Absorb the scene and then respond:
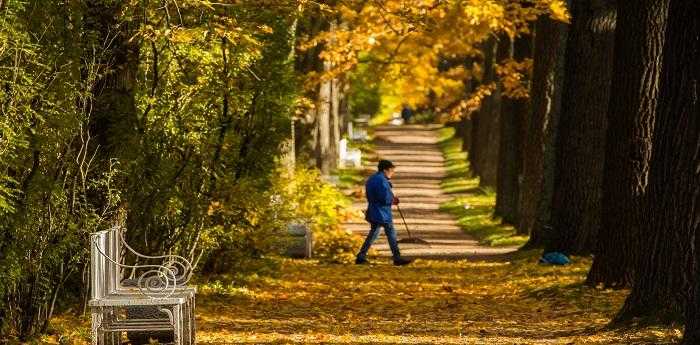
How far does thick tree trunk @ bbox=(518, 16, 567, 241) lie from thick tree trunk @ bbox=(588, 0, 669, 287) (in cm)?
745

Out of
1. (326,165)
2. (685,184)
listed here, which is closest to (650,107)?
(685,184)

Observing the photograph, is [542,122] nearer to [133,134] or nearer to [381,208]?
[381,208]

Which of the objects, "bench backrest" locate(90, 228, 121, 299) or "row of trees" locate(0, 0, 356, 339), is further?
"row of trees" locate(0, 0, 356, 339)

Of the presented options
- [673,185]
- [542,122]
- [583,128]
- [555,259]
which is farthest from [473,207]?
[673,185]

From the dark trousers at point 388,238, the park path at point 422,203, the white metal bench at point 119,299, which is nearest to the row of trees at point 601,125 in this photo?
the park path at point 422,203

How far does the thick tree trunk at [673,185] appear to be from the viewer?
13.1 meters

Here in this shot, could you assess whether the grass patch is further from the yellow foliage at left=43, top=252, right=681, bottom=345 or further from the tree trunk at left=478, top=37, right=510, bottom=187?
the yellow foliage at left=43, top=252, right=681, bottom=345

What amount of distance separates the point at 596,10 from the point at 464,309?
686cm

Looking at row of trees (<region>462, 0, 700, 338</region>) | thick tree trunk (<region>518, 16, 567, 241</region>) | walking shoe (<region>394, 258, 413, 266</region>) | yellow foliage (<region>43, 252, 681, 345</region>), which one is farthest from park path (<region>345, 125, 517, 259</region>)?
yellow foliage (<region>43, 252, 681, 345</region>)

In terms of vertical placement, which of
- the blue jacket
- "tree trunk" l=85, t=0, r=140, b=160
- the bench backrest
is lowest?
the blue jacket

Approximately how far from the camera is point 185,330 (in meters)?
12.0

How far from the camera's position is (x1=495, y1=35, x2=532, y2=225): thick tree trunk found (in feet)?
108

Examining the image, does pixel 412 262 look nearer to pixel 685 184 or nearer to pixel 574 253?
pixel 574 253

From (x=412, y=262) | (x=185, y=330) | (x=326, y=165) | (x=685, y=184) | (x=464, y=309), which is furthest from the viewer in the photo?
(x=326, y=165)
